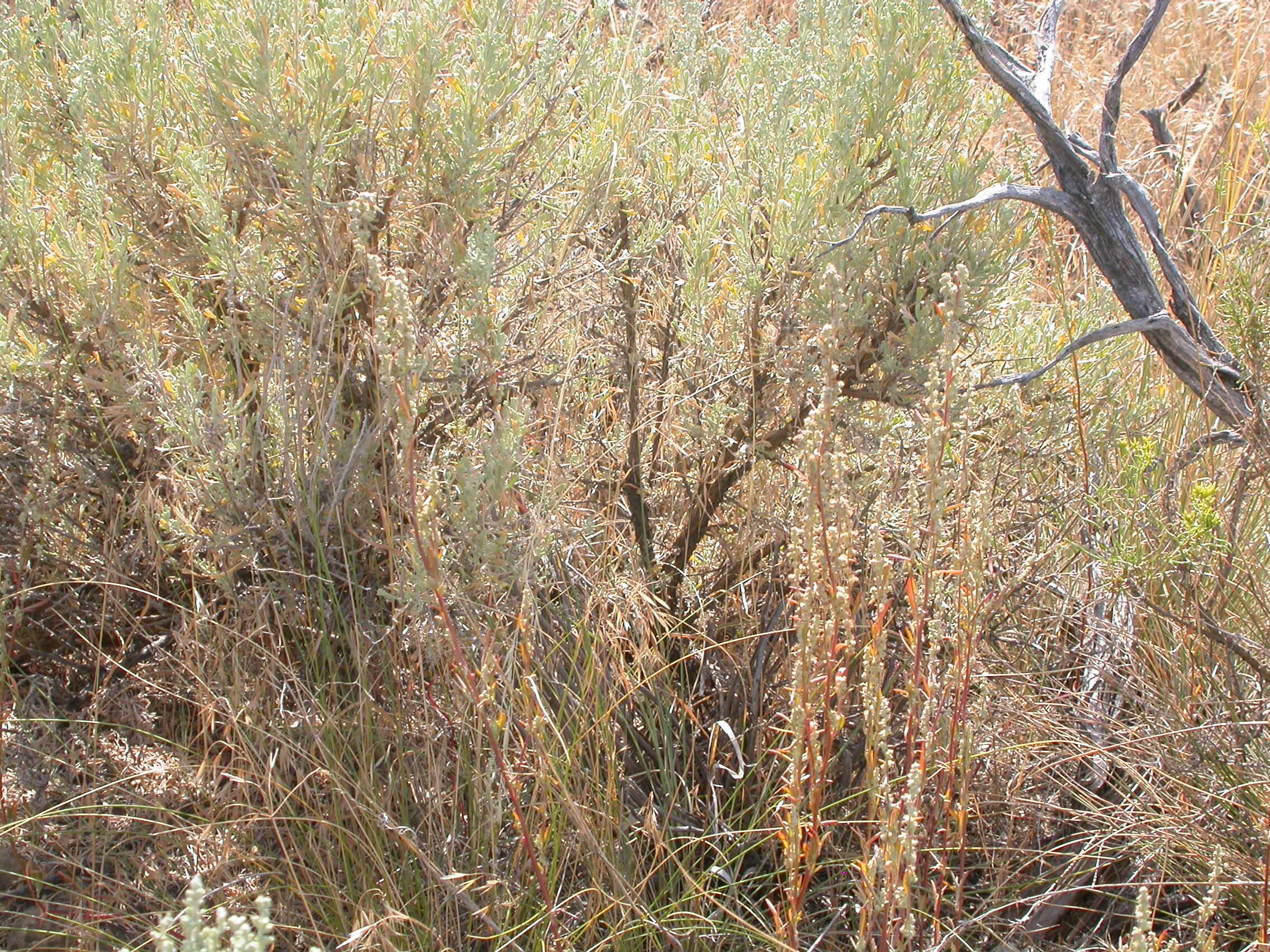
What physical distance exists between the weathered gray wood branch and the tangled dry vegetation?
0.09 meters

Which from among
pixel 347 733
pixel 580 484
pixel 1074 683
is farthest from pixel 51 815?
pixel 1074 683

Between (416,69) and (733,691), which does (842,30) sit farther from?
(733,691)

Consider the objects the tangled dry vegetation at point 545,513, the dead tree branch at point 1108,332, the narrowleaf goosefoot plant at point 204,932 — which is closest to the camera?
the narrowleaf goosefoot plant at point 204,932

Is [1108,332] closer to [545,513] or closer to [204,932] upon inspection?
[545,513]

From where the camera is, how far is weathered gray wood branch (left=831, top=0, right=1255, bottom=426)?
7.33ft

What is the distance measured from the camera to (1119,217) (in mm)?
2309

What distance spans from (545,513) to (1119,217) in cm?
131

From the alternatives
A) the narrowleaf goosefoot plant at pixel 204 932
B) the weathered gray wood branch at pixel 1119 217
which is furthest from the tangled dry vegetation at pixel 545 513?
the narrowleaf goosefoot plant at pixel 204 932

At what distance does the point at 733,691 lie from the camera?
7.98ft

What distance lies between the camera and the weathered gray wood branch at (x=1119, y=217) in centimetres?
223

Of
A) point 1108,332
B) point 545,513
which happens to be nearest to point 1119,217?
point 1108,332

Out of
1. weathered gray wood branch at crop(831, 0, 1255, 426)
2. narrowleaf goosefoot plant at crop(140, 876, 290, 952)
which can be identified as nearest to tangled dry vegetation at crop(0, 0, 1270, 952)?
weathered gray wood branch at crop(831, 0, 1255, 426)

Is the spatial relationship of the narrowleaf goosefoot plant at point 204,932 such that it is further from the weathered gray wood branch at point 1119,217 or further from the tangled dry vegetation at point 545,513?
the weathered gray wood branch at point 1119,217

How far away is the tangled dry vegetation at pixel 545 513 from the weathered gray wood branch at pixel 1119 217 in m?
0.09
